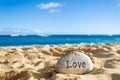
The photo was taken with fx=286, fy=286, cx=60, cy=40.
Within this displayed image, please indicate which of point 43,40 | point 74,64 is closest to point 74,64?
point 74,64

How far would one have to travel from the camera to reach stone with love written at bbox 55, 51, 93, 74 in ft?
13.6

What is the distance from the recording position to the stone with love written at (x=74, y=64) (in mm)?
4145

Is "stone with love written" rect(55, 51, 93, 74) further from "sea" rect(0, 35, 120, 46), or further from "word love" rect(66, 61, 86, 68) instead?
"sea" rect(0, 35, 120, 46)

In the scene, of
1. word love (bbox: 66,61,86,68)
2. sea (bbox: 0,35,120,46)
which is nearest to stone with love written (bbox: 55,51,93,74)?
word love (bbox: 66,61,86,68)

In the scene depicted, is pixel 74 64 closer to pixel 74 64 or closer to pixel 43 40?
pixel 74 64

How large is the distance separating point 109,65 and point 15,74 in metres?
1.50

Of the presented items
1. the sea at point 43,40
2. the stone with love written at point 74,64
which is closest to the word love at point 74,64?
the stone with love written at point 74,64

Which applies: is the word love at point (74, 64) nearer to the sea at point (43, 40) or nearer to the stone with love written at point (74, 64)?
the stone with love written at point (74, 64)

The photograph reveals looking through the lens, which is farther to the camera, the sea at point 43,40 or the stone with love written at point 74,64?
the sea at point 43,40

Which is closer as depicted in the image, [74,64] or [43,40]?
[74,64]

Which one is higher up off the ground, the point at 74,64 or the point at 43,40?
the point at 74,64

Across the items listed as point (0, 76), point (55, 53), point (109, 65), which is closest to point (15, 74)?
point (0, 76)

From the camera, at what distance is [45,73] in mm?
4309

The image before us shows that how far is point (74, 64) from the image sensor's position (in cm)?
416
